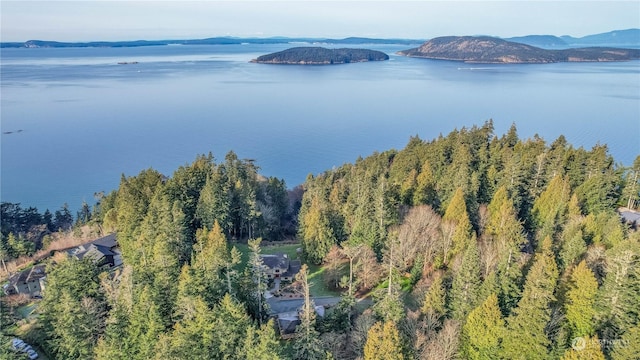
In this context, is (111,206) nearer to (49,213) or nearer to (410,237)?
(49,213)

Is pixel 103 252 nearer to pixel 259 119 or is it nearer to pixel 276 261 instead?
pixel 276 261

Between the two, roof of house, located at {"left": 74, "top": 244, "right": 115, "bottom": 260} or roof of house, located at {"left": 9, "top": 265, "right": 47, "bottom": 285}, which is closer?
roof of house, located at {"left": 9, "top": 265, "right": 47, "bottom": 285}

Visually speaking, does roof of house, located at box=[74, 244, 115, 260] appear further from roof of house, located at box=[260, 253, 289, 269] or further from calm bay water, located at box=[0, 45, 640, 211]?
calm bay water, located at box=[0, 45, 640, 211]

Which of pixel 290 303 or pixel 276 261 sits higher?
pixel 276 261

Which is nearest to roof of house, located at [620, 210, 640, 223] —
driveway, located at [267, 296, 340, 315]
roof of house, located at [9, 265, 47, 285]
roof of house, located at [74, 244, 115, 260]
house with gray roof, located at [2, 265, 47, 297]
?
driveway, located at [267, 296, 340, 315]

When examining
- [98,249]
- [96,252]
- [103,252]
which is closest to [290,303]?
[96,252]

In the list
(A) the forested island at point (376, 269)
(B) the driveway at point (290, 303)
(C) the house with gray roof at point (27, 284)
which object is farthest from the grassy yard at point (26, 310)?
(B) the driveway at point (290, 303)
